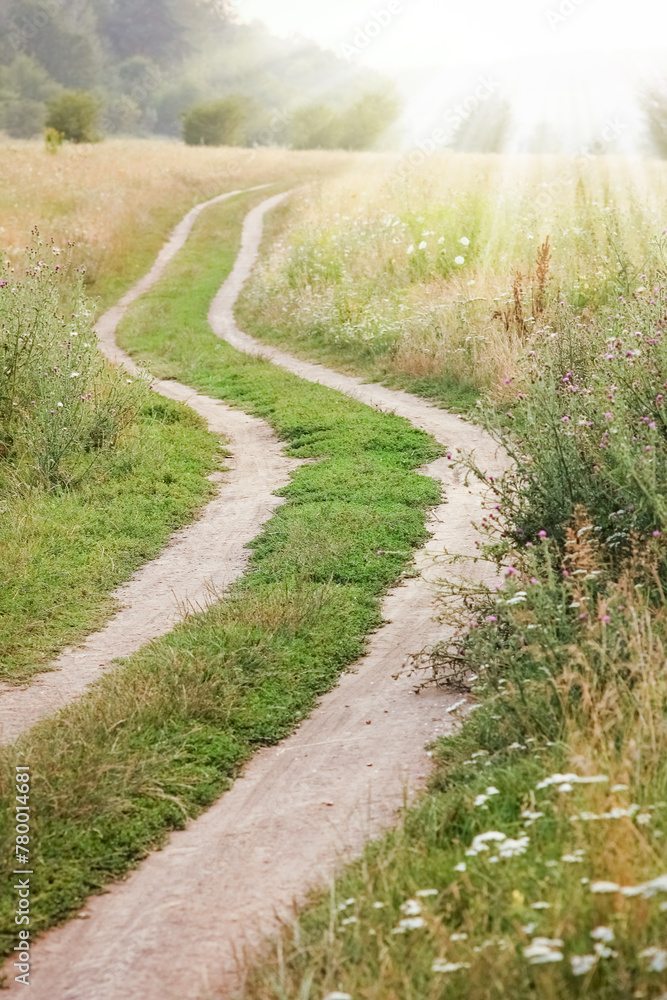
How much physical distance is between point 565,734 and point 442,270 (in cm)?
1217

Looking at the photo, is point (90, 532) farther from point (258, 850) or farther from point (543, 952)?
point (543, 952)

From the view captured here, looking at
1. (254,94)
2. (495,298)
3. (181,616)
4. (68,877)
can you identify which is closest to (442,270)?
(495,298)

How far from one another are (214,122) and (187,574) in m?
50.4

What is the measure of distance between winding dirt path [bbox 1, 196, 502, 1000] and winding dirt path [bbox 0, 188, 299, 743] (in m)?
1.31

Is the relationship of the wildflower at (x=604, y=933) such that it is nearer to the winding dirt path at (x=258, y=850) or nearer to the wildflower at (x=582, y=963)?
the wildflower at (x=582, y=963)

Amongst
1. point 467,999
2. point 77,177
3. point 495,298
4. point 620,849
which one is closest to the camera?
point 467,999

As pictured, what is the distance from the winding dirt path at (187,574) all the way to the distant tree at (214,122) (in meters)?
45.3

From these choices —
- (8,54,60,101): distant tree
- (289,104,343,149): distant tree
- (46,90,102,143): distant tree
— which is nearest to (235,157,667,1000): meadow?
(46,90,102,143): distant tree

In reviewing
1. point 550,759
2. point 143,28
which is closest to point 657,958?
point 550,759

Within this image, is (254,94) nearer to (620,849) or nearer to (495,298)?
(495,298)

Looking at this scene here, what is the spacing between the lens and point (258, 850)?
3.81m

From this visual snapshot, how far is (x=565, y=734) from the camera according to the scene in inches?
149

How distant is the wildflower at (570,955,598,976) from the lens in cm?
228

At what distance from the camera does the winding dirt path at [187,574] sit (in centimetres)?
536
